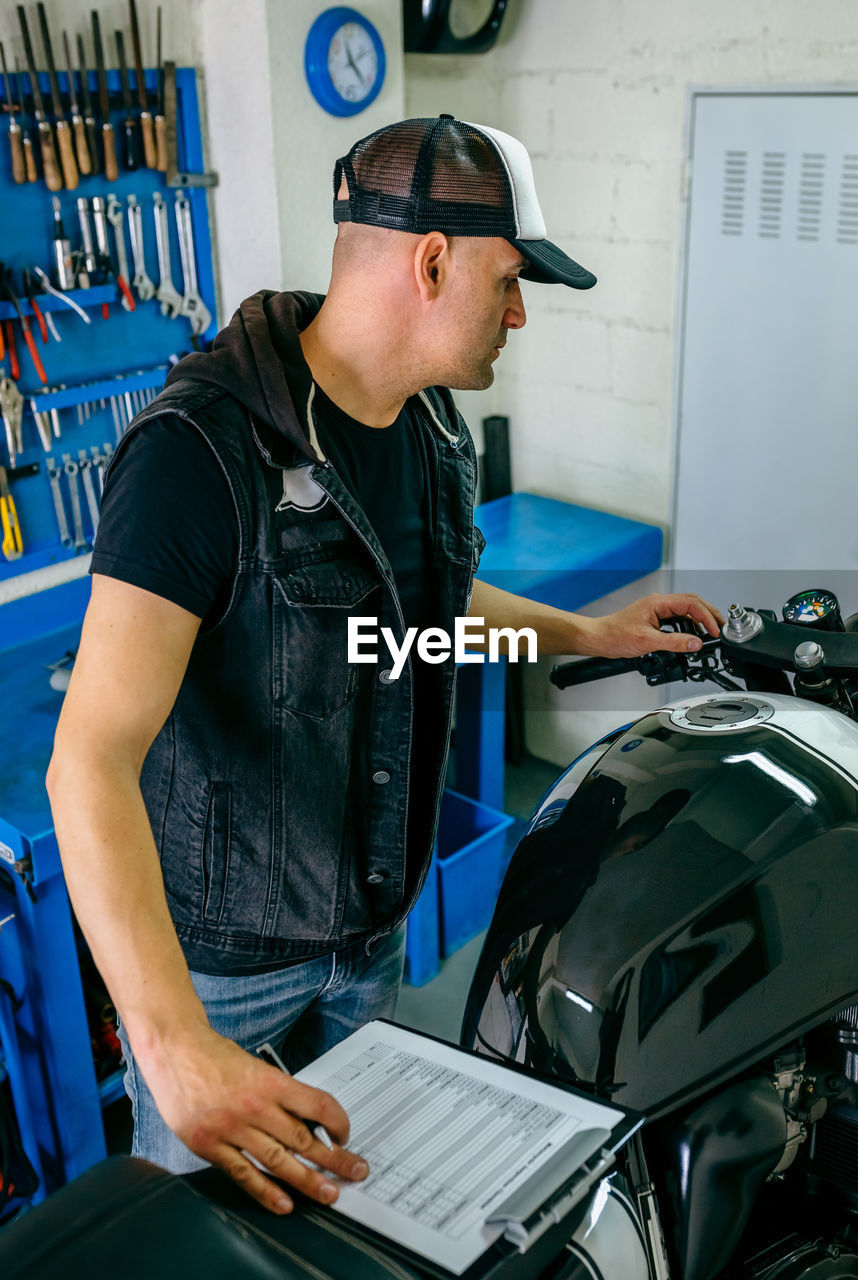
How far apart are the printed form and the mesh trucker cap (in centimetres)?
79

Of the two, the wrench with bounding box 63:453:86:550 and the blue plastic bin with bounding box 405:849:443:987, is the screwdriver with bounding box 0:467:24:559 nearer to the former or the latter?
the wrench with bounding box 63:453:86:550

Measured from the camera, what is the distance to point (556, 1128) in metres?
0.84

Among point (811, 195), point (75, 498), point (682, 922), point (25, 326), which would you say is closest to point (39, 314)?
point (25, 326)

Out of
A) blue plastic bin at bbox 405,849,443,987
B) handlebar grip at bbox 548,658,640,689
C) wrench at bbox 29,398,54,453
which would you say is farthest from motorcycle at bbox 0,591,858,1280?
wrench at bbox 29,398,54,453

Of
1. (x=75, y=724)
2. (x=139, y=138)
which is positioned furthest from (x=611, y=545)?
(x=75, y=724)

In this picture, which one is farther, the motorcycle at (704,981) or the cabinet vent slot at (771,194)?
the cabinet vent slot at (771,194)

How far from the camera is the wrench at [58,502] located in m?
2.51

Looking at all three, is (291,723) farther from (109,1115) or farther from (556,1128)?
(109,1115)

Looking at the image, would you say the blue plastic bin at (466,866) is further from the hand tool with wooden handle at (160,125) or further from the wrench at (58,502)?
the hand tool with wooden handle at (160,125)

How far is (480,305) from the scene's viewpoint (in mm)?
1290

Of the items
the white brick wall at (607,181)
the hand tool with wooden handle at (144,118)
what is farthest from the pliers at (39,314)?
the white brick wall at (607,181)

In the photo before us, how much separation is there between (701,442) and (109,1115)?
1.99 meters

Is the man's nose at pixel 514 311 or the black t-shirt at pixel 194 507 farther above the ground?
the man's nose at pixel 514 311

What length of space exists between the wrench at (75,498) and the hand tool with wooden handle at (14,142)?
55 centimetres
